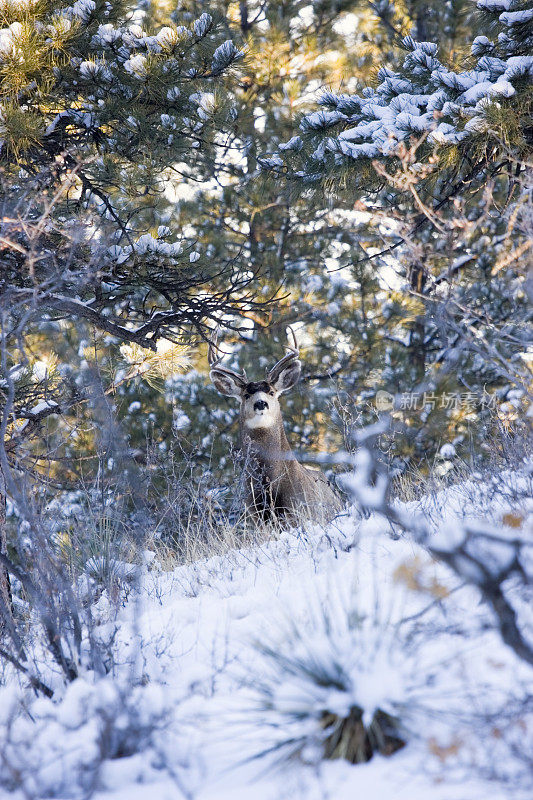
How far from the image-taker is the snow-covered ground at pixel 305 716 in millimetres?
2625

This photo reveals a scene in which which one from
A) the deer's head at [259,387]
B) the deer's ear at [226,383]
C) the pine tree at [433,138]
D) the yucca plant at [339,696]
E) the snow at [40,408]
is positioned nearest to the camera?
the yucca plant at [339,696]

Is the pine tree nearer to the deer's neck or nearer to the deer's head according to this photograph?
the deer's head

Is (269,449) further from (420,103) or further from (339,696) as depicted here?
(339,696)

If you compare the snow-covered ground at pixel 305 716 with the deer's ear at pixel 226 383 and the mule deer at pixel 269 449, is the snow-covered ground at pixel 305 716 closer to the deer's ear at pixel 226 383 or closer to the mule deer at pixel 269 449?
the mule deer at pixel 269 449

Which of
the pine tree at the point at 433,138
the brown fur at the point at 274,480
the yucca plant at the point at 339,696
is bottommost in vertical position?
the yucca plant at the point at 339,696

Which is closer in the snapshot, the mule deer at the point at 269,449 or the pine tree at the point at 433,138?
the pine tree at the point at 433,138

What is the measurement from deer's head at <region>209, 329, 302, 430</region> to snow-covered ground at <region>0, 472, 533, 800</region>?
14.8 feet

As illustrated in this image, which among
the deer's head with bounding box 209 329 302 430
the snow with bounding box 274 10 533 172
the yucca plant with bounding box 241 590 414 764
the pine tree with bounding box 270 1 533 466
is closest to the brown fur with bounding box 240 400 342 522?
the deer's head with bounding box 209 329 302 430

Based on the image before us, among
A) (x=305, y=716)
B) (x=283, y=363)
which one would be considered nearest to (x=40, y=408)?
(x=283, y=363)

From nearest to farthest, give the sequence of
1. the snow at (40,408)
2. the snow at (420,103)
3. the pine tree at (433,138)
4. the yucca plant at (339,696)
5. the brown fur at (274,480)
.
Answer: the yucca plant at (339,696), the pine tree at (433,138), the snow at (420,103), the snow at (40,408), the brown fur at (274,480)

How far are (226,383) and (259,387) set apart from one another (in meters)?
0.45

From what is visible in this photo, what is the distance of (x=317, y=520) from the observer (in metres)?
5.98

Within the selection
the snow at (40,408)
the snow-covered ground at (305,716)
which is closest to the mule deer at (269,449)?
the snow at (40,408)

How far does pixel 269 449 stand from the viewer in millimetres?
8469
